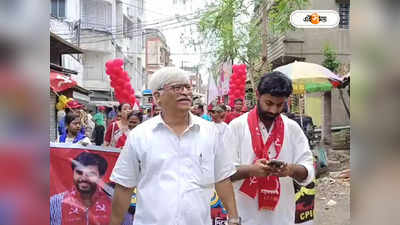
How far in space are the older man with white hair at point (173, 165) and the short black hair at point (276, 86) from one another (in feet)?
1.57

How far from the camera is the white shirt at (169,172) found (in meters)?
2.37

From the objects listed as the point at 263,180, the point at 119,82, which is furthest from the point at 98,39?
the point at 263,180

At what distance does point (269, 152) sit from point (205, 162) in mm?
609

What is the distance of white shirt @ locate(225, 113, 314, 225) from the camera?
2895 millimetres

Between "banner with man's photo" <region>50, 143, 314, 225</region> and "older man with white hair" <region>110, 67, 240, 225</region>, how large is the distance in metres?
1.57

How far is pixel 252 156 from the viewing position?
9.59ft

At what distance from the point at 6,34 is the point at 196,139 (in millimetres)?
1774

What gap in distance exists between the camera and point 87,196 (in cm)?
417

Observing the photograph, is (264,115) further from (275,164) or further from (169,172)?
(169,172)

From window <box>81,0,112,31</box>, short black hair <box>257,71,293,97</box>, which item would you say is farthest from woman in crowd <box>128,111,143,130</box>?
window <box>81,0,112,31</box>

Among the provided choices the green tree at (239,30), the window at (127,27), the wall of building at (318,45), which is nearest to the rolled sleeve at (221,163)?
the green tree at (239,30)

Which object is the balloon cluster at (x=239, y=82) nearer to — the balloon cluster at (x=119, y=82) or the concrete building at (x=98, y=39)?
the balloon cluster at (x=119, y=82)

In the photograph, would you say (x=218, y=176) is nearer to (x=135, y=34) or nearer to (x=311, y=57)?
(x=311, y=57)

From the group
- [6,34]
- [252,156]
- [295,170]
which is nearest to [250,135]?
[252,156]
